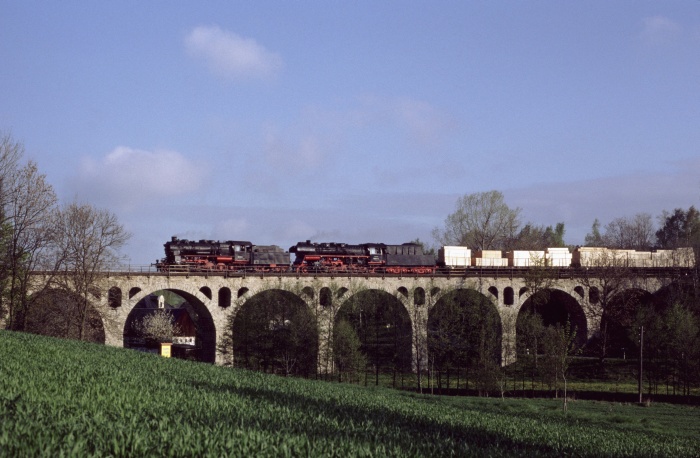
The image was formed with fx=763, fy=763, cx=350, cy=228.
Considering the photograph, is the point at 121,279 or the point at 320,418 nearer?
the point at 320,418

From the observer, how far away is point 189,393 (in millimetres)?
20938

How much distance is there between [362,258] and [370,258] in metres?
0.87

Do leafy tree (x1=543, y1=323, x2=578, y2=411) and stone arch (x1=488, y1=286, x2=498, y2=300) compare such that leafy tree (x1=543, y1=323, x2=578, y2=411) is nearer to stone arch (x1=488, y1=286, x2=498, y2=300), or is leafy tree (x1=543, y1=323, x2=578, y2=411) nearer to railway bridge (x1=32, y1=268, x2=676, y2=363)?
railway bridge (x1=32, y1=268, x2=676, y2=363)

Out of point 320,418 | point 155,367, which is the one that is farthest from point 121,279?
point 320,418

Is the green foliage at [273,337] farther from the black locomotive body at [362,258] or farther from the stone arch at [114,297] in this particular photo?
the stone arch at [114,297]

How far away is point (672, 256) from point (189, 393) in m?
86.0

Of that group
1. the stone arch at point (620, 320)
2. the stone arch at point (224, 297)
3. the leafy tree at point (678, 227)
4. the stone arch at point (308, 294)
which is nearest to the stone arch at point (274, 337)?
the stone arch at point (308, 294)

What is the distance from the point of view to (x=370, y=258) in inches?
3263

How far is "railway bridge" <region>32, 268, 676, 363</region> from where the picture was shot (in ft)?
226

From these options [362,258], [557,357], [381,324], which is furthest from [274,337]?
[557,357]

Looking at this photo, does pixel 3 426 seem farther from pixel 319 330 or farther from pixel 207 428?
pixel 319 330

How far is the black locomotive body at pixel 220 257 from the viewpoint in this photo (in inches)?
2881

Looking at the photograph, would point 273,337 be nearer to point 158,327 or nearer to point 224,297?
point 224,297

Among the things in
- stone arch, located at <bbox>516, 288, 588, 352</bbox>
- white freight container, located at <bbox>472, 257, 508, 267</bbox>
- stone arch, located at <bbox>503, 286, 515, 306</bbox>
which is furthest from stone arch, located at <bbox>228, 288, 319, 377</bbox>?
stone arch, located at <bbox>503, 286, 515, 306</bbox>
